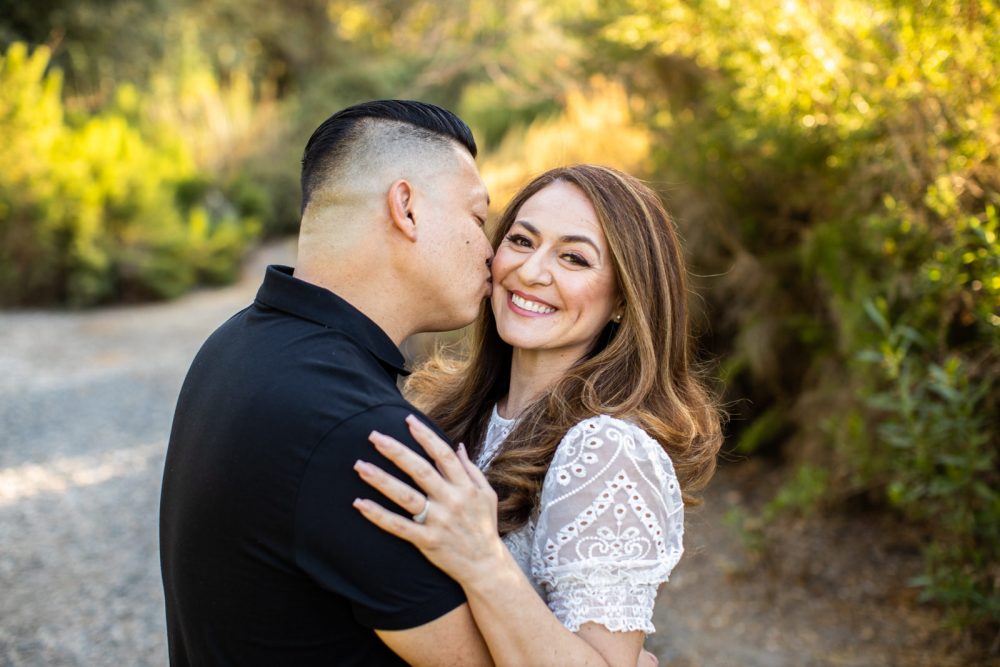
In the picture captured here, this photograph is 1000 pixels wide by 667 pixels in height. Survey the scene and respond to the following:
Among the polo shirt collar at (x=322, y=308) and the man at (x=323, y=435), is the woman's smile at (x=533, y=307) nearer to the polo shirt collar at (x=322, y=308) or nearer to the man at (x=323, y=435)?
the man at (x=323, y=435)

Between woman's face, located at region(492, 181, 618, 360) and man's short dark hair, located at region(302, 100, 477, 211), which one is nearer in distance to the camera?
man's short dark hair, located at region(302, 100, 477, 211)

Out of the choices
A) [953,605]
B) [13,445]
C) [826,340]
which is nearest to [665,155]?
[826,340]

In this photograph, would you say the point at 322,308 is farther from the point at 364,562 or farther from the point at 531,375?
the point at 531,375

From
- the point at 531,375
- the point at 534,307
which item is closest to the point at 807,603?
the point at 531,375

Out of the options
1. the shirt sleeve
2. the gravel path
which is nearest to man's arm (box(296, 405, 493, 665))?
the shirt sleeve

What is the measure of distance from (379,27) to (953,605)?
42.3 ft

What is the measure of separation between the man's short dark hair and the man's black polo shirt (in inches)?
14.3

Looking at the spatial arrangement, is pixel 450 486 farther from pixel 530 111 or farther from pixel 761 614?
pixel 530 111

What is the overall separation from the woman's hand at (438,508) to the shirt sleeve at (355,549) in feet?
0.07

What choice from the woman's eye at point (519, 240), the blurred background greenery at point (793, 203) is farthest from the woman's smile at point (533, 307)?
the blurred background greenery at point (793, 203)

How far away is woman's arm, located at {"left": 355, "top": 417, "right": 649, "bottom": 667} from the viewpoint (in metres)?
1.66

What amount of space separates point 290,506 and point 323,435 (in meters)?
0.15

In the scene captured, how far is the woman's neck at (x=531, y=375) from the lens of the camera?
260cm

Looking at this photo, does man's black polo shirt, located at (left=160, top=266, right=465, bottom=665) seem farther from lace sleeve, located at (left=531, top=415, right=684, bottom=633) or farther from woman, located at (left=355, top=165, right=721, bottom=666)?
lace sleeve, located at (left=531, top=415, right=684, bottom=633)
